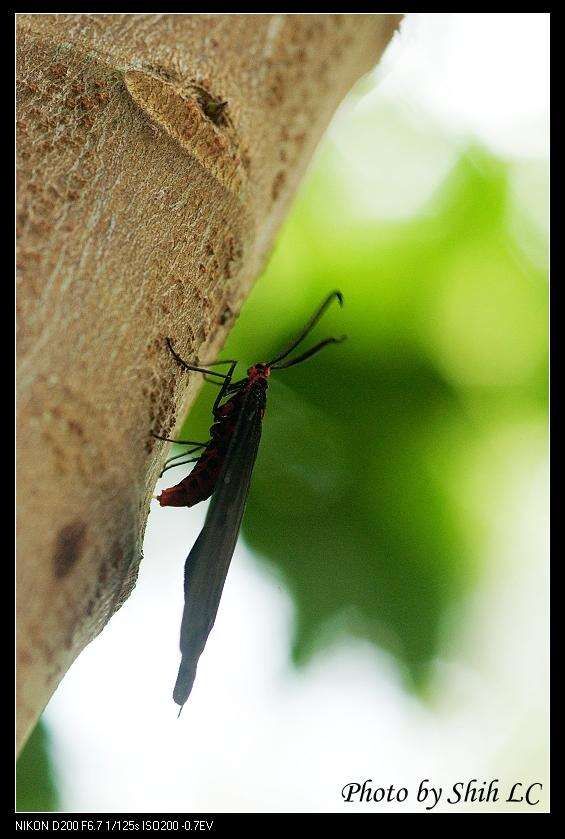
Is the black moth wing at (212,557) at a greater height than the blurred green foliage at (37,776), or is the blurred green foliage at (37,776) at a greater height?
the black moth wing at (212,557)

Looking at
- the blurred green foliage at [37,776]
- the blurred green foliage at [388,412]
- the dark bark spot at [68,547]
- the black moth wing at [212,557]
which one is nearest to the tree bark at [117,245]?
the dark bark spot at [68,547]

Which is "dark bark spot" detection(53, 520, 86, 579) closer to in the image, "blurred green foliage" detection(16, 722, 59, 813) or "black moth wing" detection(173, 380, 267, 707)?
"black moth wing" detection(173, 380, 267, 707)

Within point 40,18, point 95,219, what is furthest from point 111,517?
point 40,18

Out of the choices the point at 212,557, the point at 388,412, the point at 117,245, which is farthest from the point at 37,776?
the point at 117,245

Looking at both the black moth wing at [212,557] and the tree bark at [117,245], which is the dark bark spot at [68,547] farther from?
the black moth wing at [212,557]

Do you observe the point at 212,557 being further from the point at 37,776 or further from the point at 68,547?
the point at 37,776

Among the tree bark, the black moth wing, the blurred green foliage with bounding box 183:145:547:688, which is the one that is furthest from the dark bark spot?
the blurred green foliage with bounding box 183:145:547:688

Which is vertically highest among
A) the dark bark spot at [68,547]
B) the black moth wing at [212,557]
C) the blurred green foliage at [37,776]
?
the dark bark spot at [68,547]
